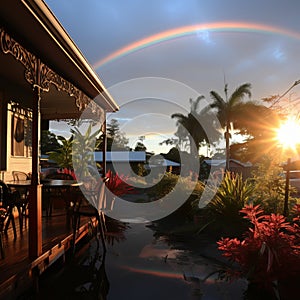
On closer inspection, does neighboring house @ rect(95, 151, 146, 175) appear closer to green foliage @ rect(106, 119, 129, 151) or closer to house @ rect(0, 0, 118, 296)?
house @ rect(0, 0, 118, 296)

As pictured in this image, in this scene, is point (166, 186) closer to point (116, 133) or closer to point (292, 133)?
point (292, 133)

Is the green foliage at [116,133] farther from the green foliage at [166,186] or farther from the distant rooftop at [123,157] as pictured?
the green foliage at [166,186]

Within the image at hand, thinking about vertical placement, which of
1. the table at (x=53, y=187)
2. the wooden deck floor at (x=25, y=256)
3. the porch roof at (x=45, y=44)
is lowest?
the wooden deck floor at (x=25, y=256)

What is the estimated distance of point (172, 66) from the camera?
12.5m

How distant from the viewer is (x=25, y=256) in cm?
342

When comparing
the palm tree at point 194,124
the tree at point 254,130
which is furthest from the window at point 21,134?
the palm tree at point 194,124

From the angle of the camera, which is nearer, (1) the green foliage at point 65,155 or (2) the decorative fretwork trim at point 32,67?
(2) the decorative fretwork trim at point 32,67

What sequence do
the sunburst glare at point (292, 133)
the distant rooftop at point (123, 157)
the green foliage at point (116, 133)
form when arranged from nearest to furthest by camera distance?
1. the sunburst glare at point (292, 133)
2. the distant rooftop at point (123, 157)
3. the green foliage at point (116, 133)

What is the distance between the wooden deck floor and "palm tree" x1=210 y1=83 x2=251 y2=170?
21.7 m

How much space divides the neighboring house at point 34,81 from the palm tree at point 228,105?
1952cm

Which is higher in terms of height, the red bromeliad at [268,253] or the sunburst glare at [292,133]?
the sunburst glare at [292,133]

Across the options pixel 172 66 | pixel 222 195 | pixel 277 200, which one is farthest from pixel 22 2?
pixel 172 66

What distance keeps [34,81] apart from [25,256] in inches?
83.0

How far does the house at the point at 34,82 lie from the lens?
2910 mm
